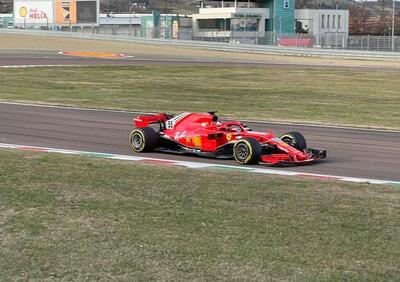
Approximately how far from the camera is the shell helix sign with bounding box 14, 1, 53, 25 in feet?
339

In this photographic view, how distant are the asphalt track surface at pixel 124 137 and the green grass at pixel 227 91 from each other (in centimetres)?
217

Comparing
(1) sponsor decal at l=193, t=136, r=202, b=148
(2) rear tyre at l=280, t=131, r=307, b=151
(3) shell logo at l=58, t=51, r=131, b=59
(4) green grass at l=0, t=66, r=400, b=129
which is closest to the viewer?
(2) rear tyre at l=280, t=131, r=307, b=151

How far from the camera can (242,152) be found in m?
11.2

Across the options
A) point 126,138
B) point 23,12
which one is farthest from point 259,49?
point 23,12

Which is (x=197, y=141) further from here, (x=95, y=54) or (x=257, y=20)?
(x=257, y=20)

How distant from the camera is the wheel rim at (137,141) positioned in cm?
1246

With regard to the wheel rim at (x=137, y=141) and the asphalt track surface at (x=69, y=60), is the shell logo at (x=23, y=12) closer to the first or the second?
the asphalt track surface at (x=69, y=60)

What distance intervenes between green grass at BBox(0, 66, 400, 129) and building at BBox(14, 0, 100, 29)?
215ft

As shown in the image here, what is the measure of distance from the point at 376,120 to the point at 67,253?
49.9 feet

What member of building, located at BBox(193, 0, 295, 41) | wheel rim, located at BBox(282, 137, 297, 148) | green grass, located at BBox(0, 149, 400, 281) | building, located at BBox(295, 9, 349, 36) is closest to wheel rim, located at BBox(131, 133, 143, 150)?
wheel rim, located at BBox(282, 137, 297, 148)

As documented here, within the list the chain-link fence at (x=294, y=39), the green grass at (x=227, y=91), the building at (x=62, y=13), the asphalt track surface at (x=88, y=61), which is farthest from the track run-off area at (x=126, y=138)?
the building at (x=62, y=13)

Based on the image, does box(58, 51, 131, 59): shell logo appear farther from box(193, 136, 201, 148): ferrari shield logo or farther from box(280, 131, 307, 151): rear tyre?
box(280, 131, 307, 151): rear tyre

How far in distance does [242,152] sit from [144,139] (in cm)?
205

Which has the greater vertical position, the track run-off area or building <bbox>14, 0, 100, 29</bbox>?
building <bbox>14, 0, 100, 29</bbox>
